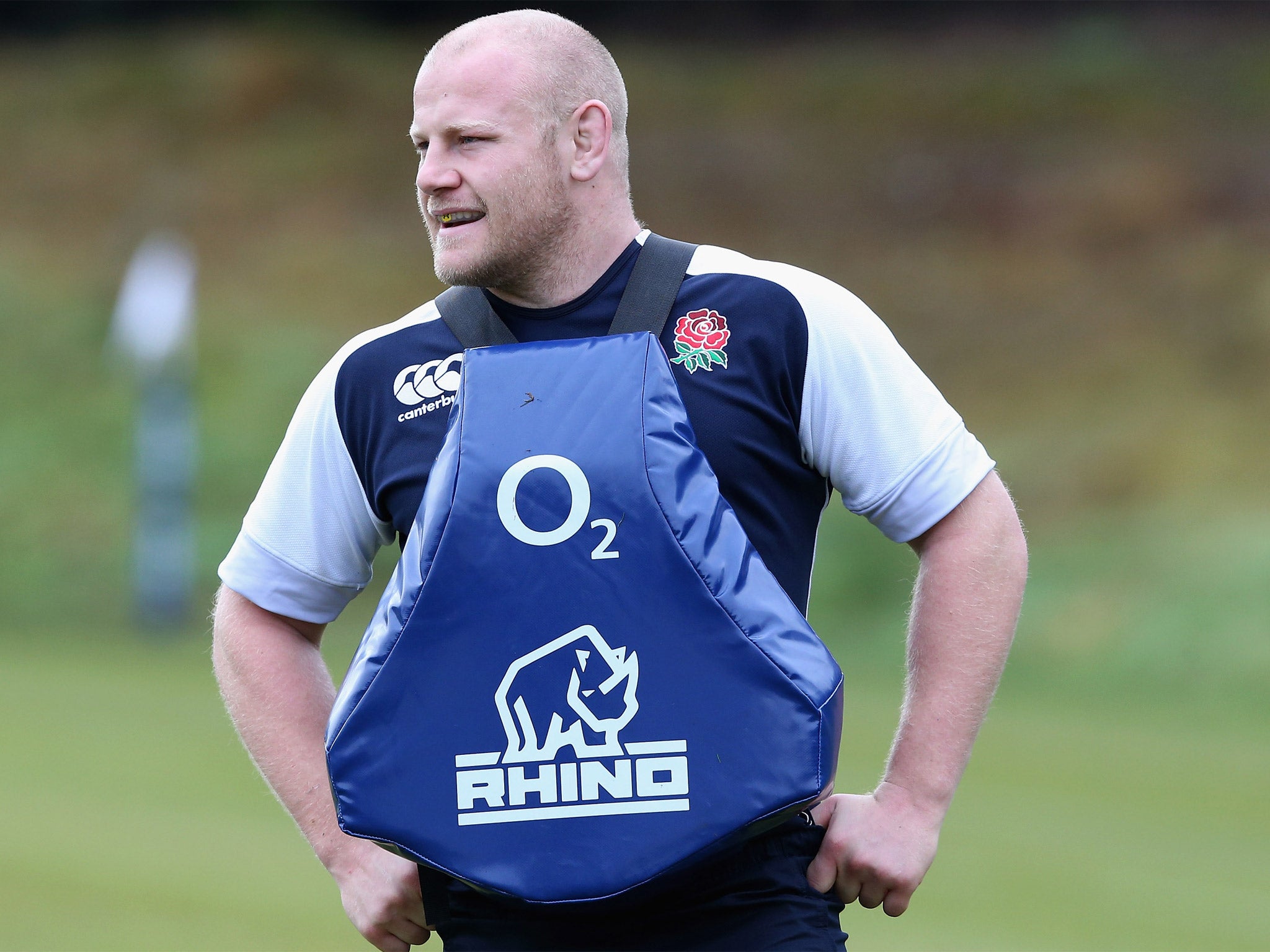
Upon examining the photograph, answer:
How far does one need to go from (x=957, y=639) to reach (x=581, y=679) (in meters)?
0.64

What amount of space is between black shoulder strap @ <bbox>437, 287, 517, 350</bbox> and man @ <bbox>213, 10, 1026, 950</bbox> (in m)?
0.03

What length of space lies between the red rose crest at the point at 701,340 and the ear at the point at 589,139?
0.92ft

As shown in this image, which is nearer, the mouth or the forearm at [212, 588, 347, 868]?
the mouth

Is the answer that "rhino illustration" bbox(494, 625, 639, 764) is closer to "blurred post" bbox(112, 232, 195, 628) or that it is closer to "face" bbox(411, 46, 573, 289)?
"face" bbox(411, 46, 573, 289)

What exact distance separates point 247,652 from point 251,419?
16831 mm

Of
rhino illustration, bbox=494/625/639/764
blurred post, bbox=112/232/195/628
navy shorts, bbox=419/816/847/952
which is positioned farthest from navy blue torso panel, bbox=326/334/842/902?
blurred post, bbox=112/232/195/628

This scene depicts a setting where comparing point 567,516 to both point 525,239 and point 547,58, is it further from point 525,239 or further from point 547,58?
point 547,58

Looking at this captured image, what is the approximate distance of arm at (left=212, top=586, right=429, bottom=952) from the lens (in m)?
2.65

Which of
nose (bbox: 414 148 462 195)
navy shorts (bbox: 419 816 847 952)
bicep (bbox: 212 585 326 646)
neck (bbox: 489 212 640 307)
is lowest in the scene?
navy shorts (bbox: 419 816 847 952)

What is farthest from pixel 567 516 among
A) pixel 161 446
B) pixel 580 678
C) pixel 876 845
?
pixel 161 446

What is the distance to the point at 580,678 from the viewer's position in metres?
2.31

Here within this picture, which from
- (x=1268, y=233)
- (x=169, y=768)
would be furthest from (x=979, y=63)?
(x=169, y=768)

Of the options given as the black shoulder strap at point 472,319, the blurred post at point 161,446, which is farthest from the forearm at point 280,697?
the blurred post at point 161,446

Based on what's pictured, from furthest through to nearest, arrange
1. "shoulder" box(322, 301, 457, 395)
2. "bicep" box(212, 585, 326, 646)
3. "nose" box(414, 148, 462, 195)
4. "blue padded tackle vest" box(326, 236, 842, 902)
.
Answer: "bicep" box(212, 585, 326, 646) < "shoulder" box(322, 301, 457, 395) < "nose" box(414, 148, 462, 195) < "blue padded tackle vest" box(326, 236, 842, 902)
